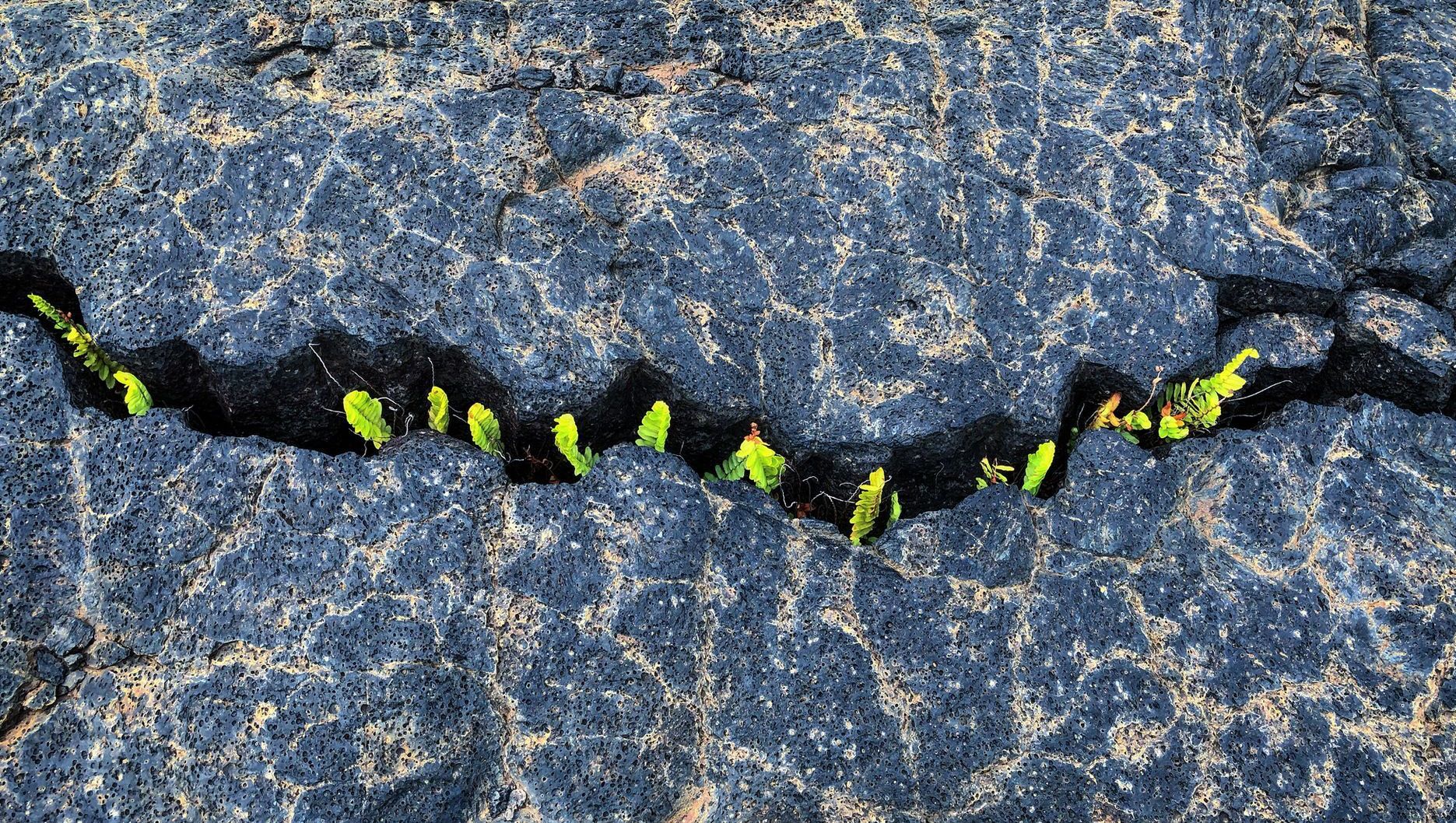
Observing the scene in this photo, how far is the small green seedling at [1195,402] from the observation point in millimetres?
3727

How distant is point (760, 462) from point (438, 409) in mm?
1115

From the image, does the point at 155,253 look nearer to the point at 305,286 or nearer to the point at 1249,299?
the point at 305,286

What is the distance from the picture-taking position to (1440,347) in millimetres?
3863

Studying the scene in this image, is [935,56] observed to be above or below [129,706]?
above

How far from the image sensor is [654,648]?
10.5 ft

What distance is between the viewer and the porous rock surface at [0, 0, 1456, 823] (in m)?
3.12

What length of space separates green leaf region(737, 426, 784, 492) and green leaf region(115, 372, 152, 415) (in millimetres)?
1986

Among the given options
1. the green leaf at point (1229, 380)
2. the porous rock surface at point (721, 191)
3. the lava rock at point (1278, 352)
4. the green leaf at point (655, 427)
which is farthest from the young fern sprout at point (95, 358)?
the lava rock at point (1278, 352)

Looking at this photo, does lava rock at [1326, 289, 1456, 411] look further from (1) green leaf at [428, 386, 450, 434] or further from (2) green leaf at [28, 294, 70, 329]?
(2) green leaf at [28, 294, 70, 329]

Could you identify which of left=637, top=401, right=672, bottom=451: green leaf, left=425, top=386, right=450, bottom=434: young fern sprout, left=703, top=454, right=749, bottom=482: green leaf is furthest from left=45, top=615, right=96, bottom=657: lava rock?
left=703, top=454, right=749, bottom=482: green leaf

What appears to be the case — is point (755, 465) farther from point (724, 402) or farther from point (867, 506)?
point (867, 506)

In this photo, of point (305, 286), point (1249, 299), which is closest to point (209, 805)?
point (305, 286)

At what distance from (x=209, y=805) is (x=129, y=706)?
0.38 m

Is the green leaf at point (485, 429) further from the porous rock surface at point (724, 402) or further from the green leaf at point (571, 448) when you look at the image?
the green leaf at point (571, 448)
